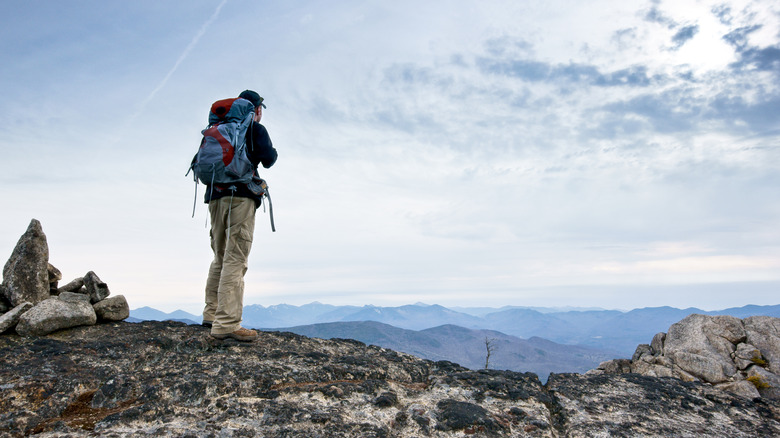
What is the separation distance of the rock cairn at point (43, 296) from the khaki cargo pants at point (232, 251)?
328 centimetres

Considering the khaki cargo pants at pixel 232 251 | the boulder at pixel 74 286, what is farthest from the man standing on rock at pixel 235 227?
the boulder at pixel 74 286

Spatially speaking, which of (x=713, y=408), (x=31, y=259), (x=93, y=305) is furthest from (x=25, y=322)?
(x=713, y=408)

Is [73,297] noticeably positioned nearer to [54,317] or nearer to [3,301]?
[54,317]

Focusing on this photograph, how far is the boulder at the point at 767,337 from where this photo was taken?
12895mm

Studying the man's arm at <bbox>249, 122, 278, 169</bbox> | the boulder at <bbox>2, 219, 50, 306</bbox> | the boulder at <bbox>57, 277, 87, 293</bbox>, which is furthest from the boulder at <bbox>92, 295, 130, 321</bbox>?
the man's arm at <bbox>249, 122, 278, 169</bbox>

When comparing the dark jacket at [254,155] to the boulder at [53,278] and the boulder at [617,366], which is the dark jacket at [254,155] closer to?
the boulder at [53,278]

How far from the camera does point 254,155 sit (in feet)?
28.2

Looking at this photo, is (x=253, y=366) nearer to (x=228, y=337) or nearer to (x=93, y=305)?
(x=228, y=337)

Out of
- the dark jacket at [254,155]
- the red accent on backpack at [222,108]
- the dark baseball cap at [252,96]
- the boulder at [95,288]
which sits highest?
the dark baseball cap at [252,96]

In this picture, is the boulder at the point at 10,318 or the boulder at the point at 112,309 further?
the boulder at the point at 112,309

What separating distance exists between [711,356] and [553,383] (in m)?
9.01

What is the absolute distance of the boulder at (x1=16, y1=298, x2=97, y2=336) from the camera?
8.28 meters

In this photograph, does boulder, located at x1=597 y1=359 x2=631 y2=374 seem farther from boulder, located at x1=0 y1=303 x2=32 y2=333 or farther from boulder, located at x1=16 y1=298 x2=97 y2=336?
boulder, located at x1=0 y1=303 x2=32 y2=333

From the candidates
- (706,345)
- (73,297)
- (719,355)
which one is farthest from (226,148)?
(706,345)
